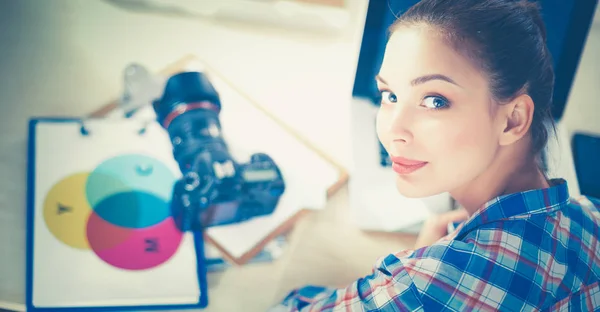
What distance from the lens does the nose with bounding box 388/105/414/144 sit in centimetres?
57

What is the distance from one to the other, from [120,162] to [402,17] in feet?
1.31

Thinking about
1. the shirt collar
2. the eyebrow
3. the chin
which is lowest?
the chin

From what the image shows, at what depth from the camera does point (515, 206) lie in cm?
53

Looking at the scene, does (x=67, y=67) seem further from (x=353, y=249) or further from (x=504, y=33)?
(x=504, y=33)

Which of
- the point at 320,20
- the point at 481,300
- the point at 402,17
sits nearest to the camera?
the point at 481,300

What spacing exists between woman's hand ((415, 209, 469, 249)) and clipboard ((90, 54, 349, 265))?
0.42 ft

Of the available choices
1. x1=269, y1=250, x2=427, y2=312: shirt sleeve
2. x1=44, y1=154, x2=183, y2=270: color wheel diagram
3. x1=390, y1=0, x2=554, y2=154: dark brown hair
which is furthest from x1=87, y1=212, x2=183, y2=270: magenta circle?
x1=390, y1=0, x2=554, y2=154: dark brown hair

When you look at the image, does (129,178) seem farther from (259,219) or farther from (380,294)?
(380,294)

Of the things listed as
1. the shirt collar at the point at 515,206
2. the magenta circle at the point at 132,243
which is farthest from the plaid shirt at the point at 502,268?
the magenta circle at the point at 132,243

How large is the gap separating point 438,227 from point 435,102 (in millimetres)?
194

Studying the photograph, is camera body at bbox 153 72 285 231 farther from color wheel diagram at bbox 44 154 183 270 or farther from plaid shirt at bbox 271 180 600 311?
plaid shirt at bbox 271 180 600 311

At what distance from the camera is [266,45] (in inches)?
33.1

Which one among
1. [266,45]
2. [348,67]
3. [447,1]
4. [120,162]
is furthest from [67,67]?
[447,1]

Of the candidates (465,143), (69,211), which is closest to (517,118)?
(465,143)
